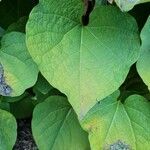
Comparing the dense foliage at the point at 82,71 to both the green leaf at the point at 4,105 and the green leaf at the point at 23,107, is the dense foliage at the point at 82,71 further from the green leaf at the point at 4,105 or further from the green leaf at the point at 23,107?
the green leaf at the point at 23,107

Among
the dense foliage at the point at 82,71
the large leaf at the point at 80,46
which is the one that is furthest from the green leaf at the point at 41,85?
the large leaf at the point at 80,46

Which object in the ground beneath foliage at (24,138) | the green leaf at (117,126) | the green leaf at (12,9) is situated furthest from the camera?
the ground beneath foliage at (24,138)

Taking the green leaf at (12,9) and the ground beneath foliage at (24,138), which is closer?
the green leaf at (12,9)

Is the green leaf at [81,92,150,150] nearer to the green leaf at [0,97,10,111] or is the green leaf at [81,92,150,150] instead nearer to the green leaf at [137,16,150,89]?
the green leaf at [137,16,150,89]

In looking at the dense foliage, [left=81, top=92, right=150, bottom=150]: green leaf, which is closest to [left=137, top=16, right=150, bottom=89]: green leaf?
the dense foliage

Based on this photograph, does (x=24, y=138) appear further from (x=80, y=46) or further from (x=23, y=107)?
(x=80, y=46)

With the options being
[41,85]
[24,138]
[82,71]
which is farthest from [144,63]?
[24,138]
